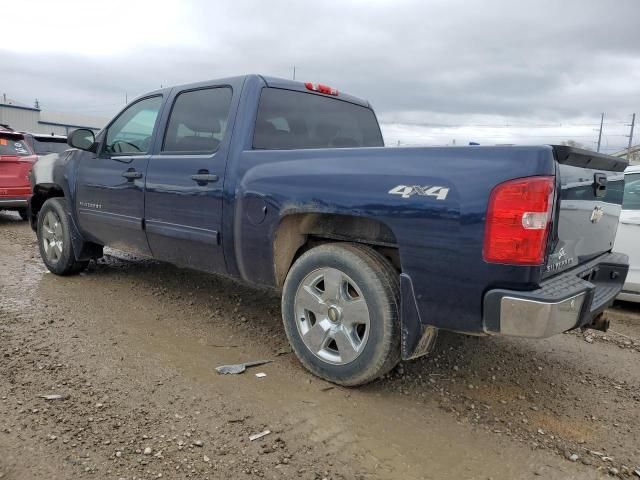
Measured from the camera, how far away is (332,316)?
3035 mm

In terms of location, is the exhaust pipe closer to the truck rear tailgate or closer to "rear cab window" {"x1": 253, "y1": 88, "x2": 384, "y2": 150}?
the truck rear tailgate

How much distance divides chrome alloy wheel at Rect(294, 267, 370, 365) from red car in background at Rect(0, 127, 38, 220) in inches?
316

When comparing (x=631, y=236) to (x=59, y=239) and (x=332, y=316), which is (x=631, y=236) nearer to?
(x=332, y=316)

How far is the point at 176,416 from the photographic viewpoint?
2695mm

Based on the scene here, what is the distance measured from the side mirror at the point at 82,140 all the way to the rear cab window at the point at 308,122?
6.79ft

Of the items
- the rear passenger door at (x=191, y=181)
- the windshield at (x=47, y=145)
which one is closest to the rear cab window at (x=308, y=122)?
the rear passenger door at (x=191, y=181)

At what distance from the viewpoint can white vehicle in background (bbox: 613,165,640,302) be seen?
202 inches

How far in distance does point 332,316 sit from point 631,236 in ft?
12.4

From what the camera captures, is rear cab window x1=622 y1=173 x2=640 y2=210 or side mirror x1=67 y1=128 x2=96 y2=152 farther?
rear cab window x1=622 y1=173 x2=640 y2=210

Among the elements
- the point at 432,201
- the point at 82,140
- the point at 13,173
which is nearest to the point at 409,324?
the point at 432,201

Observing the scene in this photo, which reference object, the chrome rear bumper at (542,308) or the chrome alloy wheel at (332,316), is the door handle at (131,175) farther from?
the chrome rear bumper at (542,308)

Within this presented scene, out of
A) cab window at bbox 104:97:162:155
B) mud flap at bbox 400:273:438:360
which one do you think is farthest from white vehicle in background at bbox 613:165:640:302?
cab window at bbox 104:97:162:155

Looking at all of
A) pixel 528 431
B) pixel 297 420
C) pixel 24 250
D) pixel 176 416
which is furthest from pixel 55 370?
pixel 24 250

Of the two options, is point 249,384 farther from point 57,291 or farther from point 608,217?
point 57,291
